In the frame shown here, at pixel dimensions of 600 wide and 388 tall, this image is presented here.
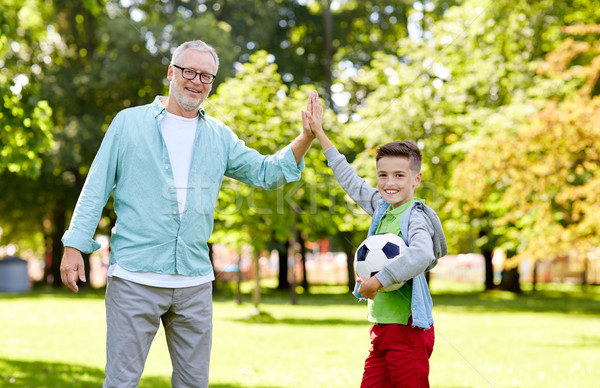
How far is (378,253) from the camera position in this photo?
3.59m

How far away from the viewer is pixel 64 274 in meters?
3.18

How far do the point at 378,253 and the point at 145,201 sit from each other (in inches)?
48.3

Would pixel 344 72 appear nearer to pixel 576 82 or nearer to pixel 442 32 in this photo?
pixel 442 32

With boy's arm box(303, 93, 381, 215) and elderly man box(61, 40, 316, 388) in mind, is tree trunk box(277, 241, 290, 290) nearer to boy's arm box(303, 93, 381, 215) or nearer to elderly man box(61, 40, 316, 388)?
boy's arm box(303, 93, 381, 215)

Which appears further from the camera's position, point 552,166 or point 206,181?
point 552,166

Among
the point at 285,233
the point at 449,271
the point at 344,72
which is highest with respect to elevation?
the point at 344,72

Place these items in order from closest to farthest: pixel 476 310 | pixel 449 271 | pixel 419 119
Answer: pixel 476 310 < pixel 419 119 < pixel 449 271

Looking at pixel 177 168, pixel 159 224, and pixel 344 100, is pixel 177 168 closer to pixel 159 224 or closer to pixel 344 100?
pixel 159 224

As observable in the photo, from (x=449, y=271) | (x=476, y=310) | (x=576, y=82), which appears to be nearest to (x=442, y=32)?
(x=576, y=82)

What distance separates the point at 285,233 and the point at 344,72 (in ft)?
49.5

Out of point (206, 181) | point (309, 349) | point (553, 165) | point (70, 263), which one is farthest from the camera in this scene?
point (553, 165)

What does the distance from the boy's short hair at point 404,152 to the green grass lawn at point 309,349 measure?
12.7 feet

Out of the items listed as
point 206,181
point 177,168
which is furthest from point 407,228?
point 177,168

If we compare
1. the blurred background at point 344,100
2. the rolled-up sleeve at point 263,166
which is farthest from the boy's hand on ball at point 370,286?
the blurred background at point 344,100
